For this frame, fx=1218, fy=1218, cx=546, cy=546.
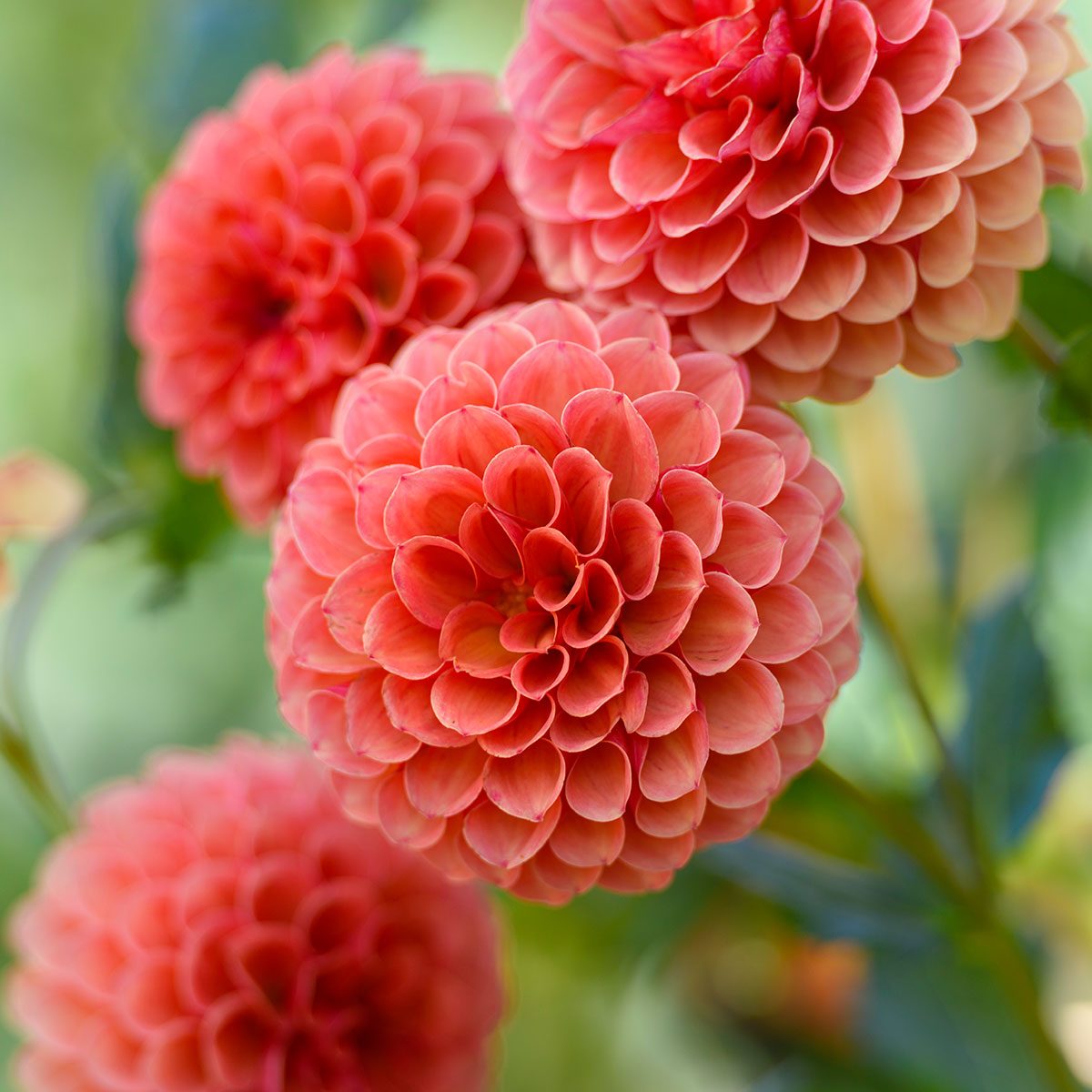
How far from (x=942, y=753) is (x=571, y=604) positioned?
0.17 m

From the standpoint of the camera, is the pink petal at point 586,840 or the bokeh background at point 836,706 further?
the bokeh background at point 836,706

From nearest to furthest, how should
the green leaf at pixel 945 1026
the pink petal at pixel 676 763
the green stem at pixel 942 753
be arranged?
the pink petal at pixel 676 763 < the green stem at pixel 942 753 < the green leaf at pixel 945 1026

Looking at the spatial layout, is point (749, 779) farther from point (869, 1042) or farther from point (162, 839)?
point (869, 1042)

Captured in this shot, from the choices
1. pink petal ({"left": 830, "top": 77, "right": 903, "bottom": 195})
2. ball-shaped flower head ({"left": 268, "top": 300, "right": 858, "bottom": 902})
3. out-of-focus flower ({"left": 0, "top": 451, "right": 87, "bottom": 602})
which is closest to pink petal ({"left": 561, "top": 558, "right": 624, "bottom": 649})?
ball-shaped flower head ({"left": 268, "top": 300, "right": 858, "bottom": 902})

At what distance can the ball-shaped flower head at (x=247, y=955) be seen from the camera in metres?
0.39

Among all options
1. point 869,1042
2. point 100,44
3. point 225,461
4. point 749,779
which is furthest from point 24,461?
point 100,44

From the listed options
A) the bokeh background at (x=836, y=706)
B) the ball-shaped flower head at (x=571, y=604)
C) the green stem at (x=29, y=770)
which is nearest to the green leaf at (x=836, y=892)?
the bokeh background at (x=836, y=706)

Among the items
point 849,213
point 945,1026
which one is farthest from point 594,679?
point 945,1026

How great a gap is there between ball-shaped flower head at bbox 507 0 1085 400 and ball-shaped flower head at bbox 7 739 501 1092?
0.71 ft

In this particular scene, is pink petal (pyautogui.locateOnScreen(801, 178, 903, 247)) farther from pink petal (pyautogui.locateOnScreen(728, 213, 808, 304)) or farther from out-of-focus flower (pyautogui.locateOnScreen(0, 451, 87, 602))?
out-of-focus flower (pyautogui.locateOnScreen(0, 451, 87, 602))

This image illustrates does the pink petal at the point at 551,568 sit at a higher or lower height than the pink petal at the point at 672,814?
higher

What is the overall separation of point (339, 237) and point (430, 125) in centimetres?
5

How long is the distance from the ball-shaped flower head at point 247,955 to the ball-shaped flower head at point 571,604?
125 mm

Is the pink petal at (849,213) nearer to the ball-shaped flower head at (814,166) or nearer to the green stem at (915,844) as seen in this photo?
the ball-shaped flower head at (814,166)
